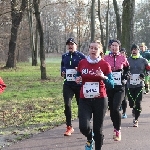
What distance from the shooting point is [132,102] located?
31.9 feet

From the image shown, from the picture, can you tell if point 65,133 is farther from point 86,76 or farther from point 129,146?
point 86,76

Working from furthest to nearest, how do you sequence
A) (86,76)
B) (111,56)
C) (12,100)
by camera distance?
1. (12,100)
2. (111,56)
3. (86,76)

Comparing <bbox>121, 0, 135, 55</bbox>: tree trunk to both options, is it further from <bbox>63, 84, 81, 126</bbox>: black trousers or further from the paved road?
<bbox>63, 84, 81, 126</bbox>: black trousers

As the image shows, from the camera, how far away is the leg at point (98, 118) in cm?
634

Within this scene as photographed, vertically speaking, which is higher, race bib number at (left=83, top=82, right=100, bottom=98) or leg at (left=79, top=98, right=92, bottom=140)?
race bib number at (left=83, top=82, right=100, bottom=98)

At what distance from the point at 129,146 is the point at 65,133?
5.29 ft

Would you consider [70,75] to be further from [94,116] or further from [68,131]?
[94,116]

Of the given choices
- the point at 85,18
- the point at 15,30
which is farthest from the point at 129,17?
the point at 85,18

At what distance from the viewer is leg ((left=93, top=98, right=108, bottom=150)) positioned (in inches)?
249

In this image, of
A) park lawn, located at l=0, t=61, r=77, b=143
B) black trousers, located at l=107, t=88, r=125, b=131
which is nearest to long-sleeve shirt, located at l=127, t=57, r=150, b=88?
black trousers, located at l=107, t=88, r=125, b=131

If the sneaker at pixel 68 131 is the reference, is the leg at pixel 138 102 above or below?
above

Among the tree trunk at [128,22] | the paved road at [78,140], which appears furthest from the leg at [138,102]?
the tree trunk at [128,22]

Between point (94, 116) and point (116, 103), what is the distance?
5.59 ft

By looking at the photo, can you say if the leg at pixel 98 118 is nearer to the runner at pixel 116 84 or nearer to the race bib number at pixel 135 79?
the runner at pixel 116 84
